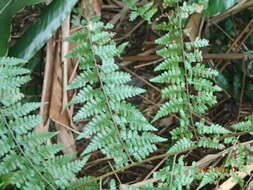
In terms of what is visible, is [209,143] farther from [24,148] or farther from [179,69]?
[24,148]

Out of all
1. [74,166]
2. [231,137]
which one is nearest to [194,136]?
[231,137]

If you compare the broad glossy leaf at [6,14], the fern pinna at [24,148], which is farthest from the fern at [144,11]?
the fern pinna at [24,148]

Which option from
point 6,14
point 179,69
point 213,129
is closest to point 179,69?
point 179,69

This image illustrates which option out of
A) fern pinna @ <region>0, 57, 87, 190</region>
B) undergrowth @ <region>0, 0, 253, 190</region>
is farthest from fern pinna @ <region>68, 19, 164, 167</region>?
fern pinna @ <region>0, 57, 87, 190</region>

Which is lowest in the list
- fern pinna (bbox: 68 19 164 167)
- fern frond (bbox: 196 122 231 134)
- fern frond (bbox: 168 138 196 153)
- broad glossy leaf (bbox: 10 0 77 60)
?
fern frond (bbox: 168 138 196 153)

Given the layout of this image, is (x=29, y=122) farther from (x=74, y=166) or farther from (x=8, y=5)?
(x=8, y=5)

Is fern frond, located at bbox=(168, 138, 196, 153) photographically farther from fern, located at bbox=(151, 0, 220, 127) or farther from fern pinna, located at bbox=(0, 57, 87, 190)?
fern pinna, located at bbox=(0, 57, 87, 190)
